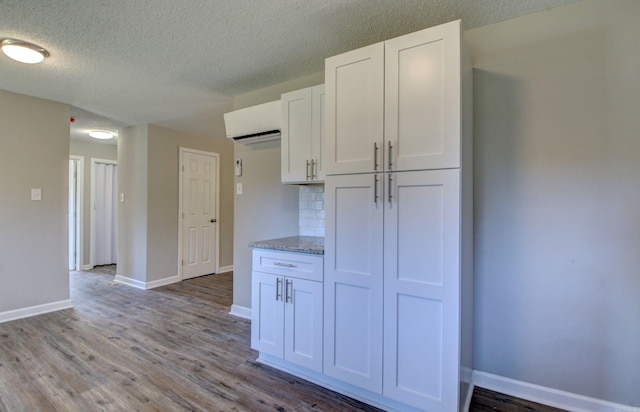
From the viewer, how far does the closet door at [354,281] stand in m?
1.80

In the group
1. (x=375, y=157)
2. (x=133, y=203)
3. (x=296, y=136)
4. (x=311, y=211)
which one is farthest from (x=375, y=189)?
(x=133, y=203)

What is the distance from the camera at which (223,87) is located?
3.14 meters

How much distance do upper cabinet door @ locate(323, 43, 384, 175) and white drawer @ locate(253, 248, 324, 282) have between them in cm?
59

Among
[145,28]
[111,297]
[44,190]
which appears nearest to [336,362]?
[145,28]

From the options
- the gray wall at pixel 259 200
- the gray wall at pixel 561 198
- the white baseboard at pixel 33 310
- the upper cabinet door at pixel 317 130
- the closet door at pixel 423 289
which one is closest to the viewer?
the closet door at pixel 423 289

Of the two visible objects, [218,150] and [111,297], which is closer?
[111,297]

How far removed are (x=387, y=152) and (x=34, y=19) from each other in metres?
2.39

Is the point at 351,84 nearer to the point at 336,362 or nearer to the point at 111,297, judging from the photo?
the point at 336,362

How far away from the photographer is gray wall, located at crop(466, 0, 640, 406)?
1715 mm

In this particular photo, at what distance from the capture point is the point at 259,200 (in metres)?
3.23

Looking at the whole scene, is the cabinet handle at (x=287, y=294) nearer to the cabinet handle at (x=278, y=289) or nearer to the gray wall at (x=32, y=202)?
the cabinet handle at (x=278, y=289)

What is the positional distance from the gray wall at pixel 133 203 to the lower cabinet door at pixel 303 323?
10.2ft

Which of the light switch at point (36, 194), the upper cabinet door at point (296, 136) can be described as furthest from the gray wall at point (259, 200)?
the light switch at point (36, 194)

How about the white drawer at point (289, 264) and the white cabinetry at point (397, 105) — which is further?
the white drawer at point (289, 264)
